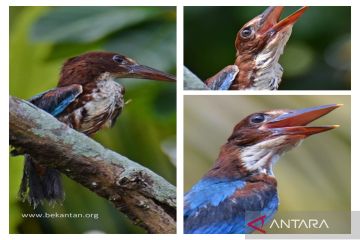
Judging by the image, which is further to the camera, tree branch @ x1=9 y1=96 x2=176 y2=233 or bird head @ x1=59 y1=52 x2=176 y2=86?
bird head @ x1=59 y1=52 x2=176 y2=86

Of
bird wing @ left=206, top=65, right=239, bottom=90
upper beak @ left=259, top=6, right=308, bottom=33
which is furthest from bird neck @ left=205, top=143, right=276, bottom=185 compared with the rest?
upper beak @ left=259, top=6, right=308, bottom=33

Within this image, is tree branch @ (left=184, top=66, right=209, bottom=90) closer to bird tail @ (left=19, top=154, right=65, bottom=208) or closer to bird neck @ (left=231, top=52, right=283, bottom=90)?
bird neck @ (left=231, top=52, right=283, bottom=90)

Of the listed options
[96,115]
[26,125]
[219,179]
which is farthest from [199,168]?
[26,125]

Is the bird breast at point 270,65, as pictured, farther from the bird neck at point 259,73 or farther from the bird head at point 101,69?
the bird head at point 101,69

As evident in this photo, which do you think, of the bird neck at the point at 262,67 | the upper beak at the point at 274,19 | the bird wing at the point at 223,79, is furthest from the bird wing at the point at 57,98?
the upper beak at the point at 274,19

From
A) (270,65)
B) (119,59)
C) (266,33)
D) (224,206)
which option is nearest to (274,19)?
(266,33)

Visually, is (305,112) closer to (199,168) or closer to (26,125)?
(199,168)
